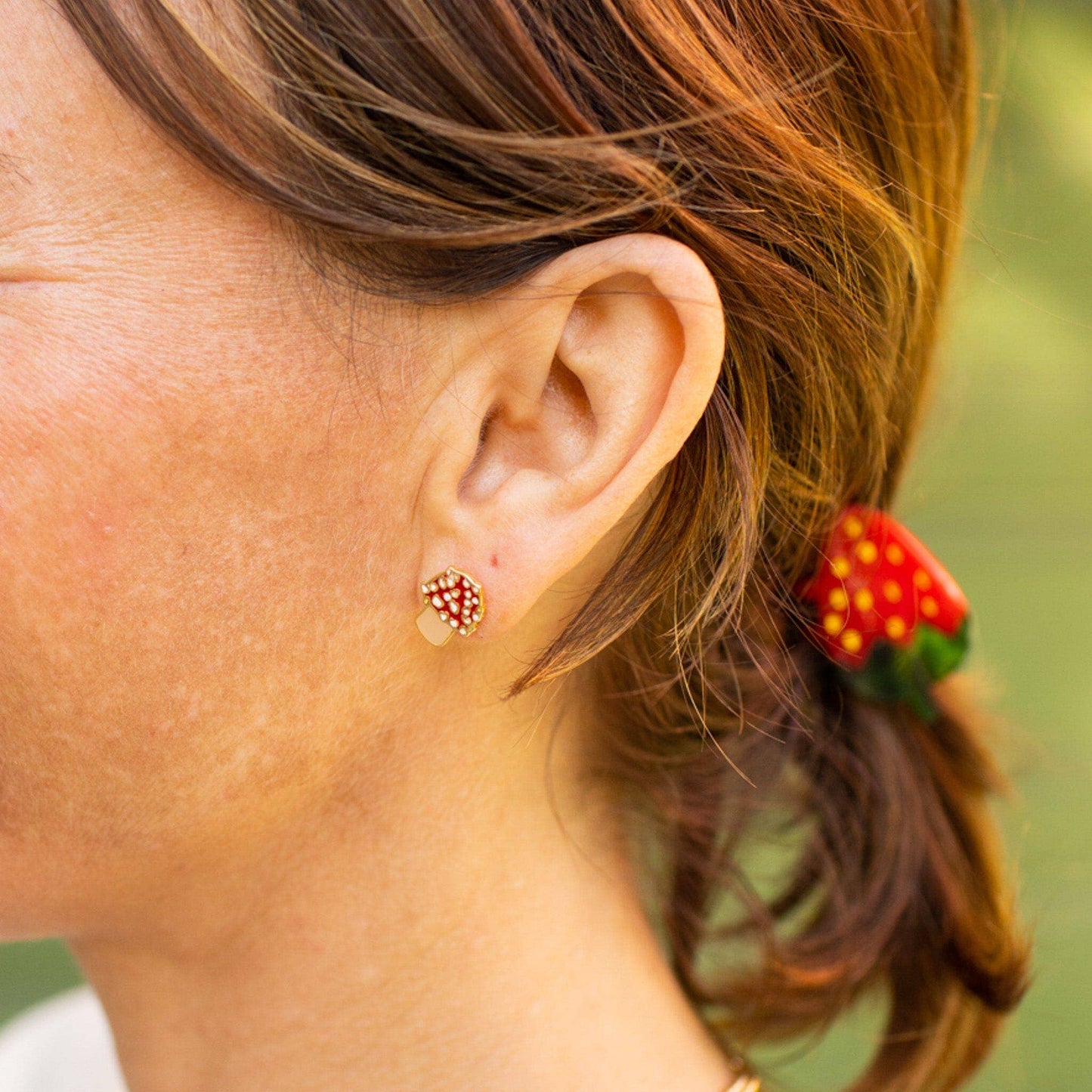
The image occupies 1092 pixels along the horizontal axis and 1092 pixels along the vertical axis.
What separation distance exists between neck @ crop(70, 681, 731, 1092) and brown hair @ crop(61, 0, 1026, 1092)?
13cm

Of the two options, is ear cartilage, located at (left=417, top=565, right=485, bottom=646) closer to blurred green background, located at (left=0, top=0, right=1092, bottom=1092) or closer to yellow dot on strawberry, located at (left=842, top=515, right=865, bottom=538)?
yellow dot on strawberry, located at (left=842, top=515, right=865, bottom=538)

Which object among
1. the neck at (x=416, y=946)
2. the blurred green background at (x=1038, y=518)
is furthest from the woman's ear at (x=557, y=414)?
the blurred green background at (x=1038, y=518)

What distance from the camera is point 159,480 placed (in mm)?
740

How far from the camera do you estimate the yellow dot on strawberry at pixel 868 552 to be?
1014 mm

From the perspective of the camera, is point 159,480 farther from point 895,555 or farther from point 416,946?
point 895,555

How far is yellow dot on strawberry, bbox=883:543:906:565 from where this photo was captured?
3.32 ft

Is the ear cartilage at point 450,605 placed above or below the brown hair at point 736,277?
below

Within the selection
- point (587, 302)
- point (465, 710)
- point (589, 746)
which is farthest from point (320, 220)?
point (589, 746)

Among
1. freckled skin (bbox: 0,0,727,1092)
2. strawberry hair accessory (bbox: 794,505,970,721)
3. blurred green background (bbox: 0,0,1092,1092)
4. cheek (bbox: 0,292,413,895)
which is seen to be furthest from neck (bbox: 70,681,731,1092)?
blurred green background (bbox: 0,0,1092,1092)

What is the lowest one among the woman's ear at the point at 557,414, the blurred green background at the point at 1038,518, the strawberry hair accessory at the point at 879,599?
the woman's ear at the point at 557,414

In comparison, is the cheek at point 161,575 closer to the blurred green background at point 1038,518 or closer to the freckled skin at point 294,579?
the freckled skin at point 294,579

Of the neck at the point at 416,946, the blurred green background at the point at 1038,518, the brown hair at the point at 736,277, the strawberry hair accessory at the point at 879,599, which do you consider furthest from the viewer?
the blurred green background at the point at 1038,518

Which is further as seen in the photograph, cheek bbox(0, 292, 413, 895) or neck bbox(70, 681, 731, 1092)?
neck bbox(70, 681, 731, 1092)

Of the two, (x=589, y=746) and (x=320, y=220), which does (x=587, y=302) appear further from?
(x=589, y=746)
